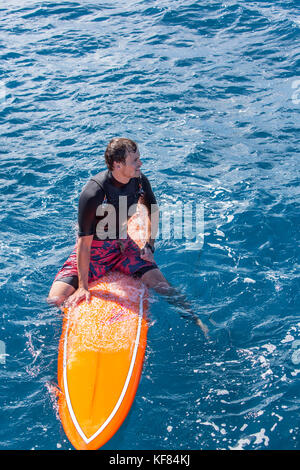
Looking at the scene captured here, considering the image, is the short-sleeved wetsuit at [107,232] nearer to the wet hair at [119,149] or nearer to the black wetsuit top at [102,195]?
the black wetsuit top at [102,195]

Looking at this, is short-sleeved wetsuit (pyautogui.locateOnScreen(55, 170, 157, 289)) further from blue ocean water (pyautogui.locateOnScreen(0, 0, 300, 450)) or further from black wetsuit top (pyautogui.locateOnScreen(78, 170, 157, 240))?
blue ocean water (pyautogui.locateOnScreen(0, 0, 300, 450))

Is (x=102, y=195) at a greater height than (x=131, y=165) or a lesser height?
lesser

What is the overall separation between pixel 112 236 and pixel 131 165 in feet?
2.85

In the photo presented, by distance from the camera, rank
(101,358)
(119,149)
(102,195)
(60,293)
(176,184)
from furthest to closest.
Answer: (176,184) → (60,293) → (102,195) → (119,149) → (101,358)

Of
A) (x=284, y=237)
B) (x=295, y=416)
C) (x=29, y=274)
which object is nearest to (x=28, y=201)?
(x=29, y=274)

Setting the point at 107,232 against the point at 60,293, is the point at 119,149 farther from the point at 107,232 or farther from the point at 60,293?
the point at 60,293

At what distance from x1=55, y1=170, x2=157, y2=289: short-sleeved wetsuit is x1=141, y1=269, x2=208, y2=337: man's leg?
84 mm

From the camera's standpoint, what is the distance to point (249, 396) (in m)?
4.57

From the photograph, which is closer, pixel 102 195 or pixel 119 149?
pixel 119 149

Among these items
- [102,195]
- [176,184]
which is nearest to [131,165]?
[102,195]

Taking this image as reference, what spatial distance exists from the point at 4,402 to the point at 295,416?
8.27 feet

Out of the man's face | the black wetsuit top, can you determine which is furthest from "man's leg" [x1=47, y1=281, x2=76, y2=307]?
the man's face

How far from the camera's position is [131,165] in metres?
5.02

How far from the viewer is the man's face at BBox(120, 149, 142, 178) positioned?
4.98m
